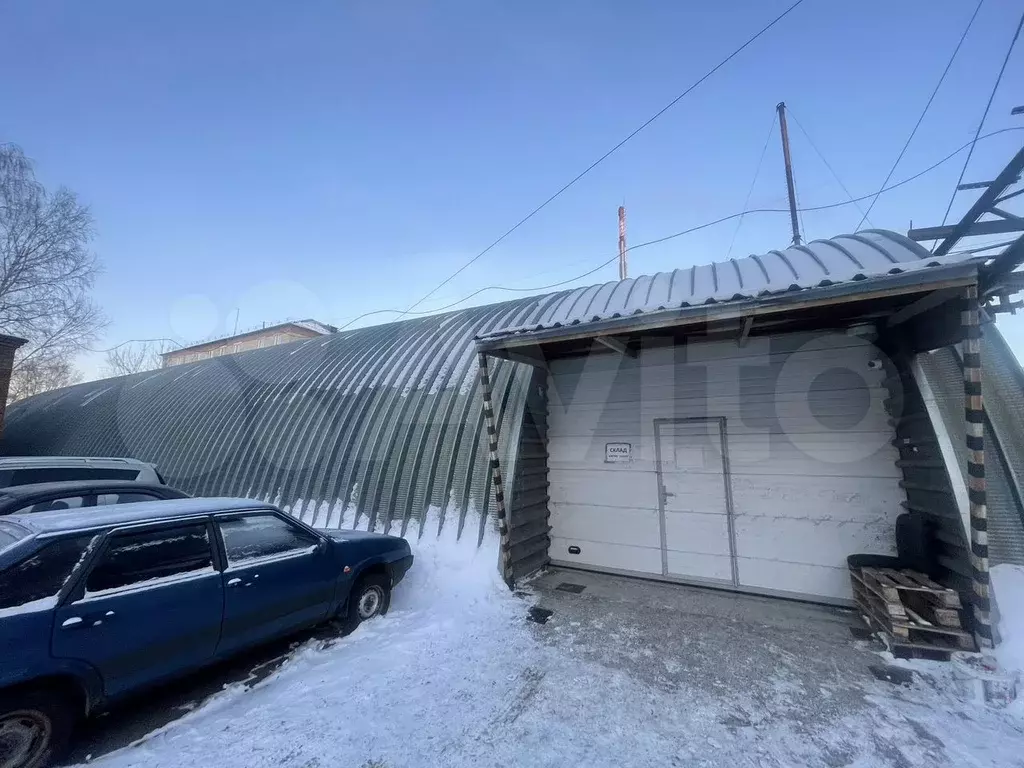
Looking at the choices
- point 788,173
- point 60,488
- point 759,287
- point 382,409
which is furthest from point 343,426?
point 788,173

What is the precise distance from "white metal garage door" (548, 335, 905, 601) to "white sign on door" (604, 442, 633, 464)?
0.07 feet

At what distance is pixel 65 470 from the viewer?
7.15 meters

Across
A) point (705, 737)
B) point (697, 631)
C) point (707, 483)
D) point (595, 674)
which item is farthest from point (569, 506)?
point (705, 737)

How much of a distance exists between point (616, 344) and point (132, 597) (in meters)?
5.34

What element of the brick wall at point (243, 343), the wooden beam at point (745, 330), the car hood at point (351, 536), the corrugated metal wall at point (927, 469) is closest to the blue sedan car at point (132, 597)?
the car hood at point (351, 536)

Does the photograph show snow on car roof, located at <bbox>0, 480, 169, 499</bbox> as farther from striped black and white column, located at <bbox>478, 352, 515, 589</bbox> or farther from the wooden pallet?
the wooden pallet

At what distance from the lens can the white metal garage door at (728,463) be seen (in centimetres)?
540

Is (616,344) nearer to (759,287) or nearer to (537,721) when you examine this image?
(759,287)

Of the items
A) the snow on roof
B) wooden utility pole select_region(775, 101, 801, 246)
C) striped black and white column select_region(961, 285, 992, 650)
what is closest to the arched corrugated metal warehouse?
the snow on roof

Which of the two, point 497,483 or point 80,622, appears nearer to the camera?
point 80,622

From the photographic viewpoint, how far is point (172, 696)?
3688mm

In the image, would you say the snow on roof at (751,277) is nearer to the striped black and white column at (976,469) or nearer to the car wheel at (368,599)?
the striped black and white column at (976,469)

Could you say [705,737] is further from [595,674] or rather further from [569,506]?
[569,506]

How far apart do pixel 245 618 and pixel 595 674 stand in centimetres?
306
